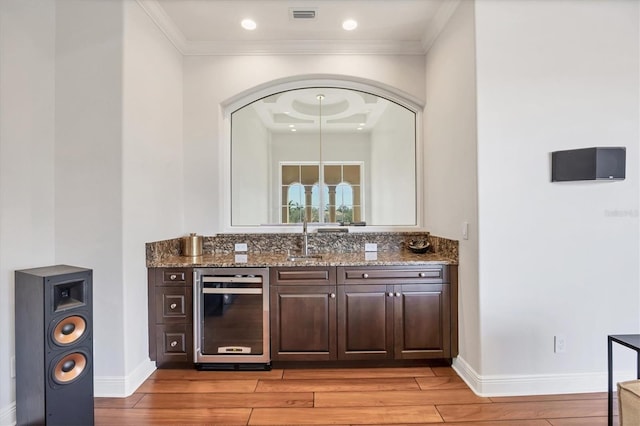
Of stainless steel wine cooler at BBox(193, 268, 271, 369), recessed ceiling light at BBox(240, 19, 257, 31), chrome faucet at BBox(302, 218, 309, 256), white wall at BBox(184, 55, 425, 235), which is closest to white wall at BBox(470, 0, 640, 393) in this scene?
white wall at BBox(184, 55, 425, 235)

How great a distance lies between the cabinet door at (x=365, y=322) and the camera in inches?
105

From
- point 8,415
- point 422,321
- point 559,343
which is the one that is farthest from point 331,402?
point 8,415

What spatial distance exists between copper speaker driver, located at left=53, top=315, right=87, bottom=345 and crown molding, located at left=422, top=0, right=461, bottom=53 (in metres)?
3.43

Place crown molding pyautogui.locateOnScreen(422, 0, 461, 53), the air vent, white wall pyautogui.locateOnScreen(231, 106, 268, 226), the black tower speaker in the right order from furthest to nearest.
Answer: white wall pyautogui.locateOnScreen(231, 106, 268, 226)
the air vent
crown molding pyautogui.locateOnScreen(422, 0, 461, 53)
the black tower speaker

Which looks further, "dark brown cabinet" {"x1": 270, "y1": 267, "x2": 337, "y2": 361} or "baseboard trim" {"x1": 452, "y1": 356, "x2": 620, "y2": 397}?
"dark brown cabinet" {"x1": 270, "y1": 267, "x2": 337, "y2": 361}

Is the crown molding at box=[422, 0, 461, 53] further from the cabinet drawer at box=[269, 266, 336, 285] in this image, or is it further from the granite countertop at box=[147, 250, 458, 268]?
the cabinet drawer at box=[269, 266, 336, 285]

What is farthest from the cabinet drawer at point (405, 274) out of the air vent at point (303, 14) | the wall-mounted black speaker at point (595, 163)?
the air vent at point (303, 14)

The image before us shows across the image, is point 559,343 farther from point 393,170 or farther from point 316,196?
point 316,196

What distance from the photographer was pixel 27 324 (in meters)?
1.85

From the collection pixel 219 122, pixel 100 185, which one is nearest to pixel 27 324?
pixel 100 185

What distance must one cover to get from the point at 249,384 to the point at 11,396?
1.44 meters

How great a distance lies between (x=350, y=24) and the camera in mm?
2898

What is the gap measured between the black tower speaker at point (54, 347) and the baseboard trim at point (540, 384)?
2593 millimetres

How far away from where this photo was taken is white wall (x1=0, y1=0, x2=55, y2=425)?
193cm
